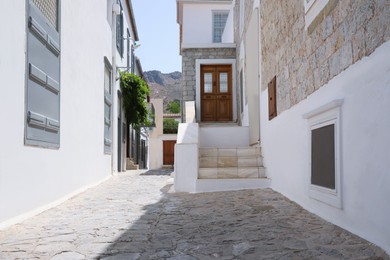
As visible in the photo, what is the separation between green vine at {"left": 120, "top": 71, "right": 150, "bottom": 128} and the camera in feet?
47.0

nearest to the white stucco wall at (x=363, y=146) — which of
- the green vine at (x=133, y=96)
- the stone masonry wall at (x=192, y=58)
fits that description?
the stone masonry wall at (x=192, y=58)

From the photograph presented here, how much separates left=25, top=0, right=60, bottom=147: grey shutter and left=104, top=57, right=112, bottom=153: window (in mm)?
4612

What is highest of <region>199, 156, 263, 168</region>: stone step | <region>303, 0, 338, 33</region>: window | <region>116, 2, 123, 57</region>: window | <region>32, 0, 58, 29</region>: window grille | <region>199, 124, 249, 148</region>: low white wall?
<region>116, 2, 123, 57</region>: window

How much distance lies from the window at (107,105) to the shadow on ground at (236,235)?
5624 millimetres

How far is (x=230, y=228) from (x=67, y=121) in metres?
3.87

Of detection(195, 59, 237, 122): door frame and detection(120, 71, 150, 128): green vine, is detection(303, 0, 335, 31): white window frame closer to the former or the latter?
detection(195, 59, 237, 122): door frame

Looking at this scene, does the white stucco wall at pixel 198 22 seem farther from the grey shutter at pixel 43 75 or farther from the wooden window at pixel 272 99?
the grey shutter at pixel 43 75

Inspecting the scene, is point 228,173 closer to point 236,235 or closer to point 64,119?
point 64,119

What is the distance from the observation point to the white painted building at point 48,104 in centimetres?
424

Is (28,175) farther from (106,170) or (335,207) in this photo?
(106,170)

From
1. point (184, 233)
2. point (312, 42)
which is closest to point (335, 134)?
point (312, 42)

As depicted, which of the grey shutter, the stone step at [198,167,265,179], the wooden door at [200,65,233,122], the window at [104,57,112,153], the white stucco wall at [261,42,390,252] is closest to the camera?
the white stucco wall at [261,42,390,252]

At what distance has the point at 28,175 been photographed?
15.7ft

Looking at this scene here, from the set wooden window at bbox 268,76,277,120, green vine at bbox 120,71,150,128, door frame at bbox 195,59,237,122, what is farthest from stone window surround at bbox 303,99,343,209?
green vine at bbox 120,71,150,128
